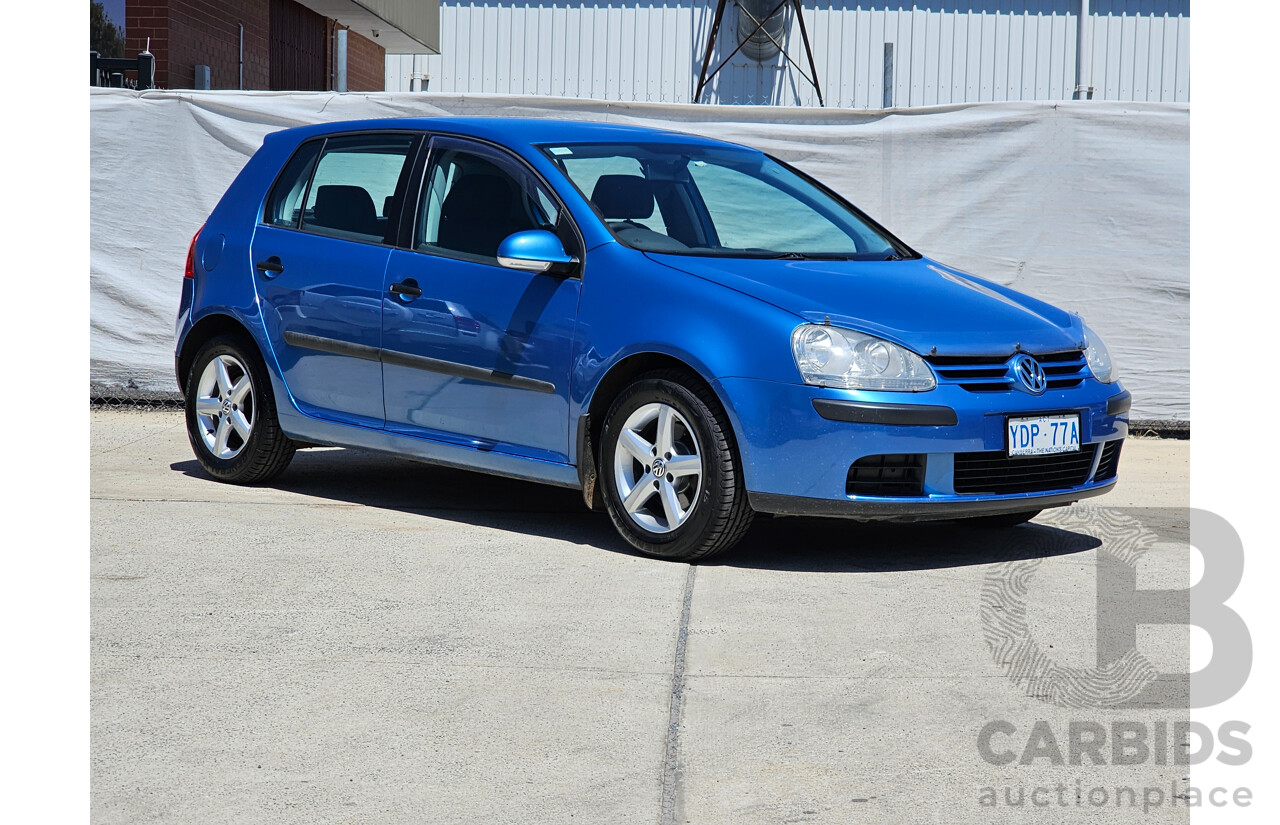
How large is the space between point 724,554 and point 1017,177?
14.2 feet

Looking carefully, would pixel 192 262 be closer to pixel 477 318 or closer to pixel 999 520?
pixel 477 318

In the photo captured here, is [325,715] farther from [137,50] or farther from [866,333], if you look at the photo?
[137,50]

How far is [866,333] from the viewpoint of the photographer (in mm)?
5355

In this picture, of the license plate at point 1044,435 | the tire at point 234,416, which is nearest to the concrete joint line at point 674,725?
the license plate at point 1044,435

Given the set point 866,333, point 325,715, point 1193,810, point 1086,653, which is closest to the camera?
point 1193,810

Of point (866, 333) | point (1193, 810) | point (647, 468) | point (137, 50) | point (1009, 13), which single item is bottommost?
point (1193, 810)

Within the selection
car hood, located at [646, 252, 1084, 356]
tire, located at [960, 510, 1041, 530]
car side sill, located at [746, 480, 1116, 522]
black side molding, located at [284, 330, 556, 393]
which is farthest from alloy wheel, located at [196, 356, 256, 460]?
tire, located at [960, 510, 1041, 530]

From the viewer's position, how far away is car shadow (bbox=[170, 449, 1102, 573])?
5.88 m

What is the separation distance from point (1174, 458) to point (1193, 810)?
18.6 ft

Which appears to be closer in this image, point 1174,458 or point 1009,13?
point 1174,458

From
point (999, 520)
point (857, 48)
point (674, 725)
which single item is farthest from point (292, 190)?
point (857, 48)

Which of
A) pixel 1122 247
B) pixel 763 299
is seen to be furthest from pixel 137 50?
pixel 763 299

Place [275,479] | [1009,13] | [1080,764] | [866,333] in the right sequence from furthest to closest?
[1009,13] → [275,479] → [866,333] → [1080,764]

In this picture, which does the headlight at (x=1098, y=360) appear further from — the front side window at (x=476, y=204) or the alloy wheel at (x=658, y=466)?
the front side window at (x=476, y=204)
